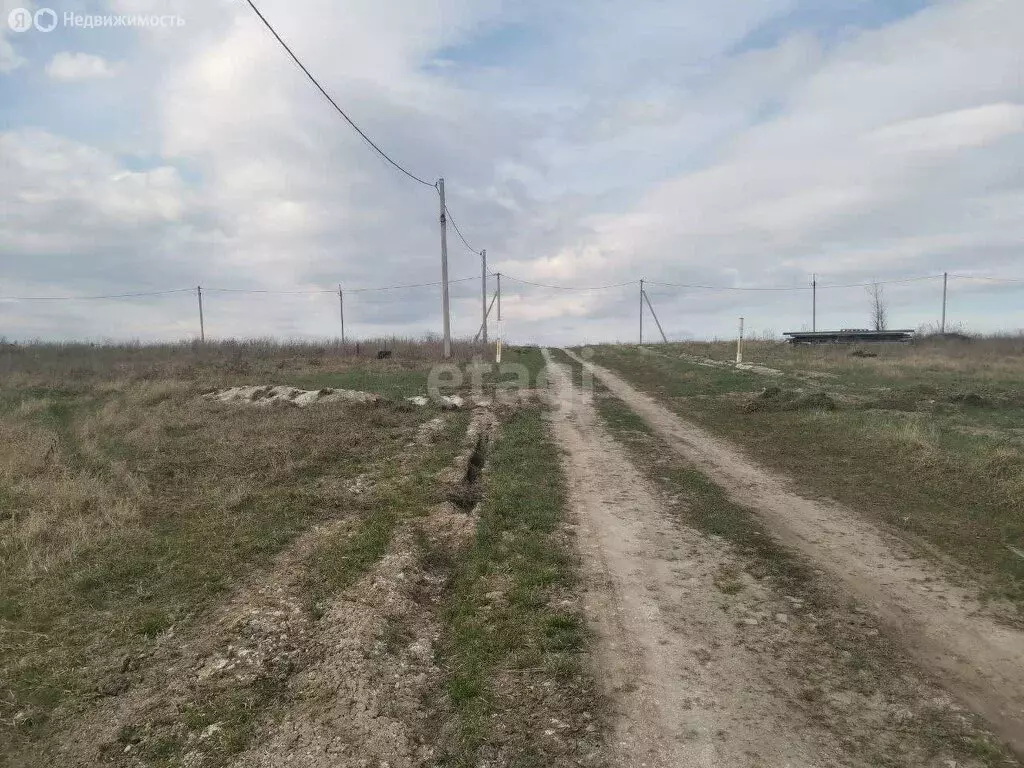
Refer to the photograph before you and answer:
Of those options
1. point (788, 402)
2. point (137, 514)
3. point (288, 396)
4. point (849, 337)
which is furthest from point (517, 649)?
point (849, 337)

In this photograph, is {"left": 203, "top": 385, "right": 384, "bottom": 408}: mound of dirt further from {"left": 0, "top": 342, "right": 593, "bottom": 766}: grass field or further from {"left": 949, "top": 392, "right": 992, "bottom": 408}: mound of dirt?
{"left": 949, "top": 392, "right": 992, "bottom": 408}: mound of dirt

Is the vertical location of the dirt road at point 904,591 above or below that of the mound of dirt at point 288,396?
below

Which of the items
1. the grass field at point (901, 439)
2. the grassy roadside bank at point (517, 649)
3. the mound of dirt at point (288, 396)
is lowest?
the grassy roadside bank at point (517, 649)

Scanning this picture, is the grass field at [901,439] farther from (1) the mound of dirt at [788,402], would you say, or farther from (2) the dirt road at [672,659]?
(2) the dirt road at [672,659]

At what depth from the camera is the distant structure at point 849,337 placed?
117ft

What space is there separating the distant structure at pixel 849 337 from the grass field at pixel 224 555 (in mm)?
29541

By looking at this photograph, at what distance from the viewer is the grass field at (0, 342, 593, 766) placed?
325 cm

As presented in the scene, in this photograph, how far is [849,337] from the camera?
36.0 metres

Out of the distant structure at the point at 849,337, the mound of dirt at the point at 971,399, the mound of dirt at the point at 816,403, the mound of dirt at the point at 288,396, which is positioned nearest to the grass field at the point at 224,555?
the mound of dirt at the point at 288,396

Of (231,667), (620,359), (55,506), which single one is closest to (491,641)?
(231,667)

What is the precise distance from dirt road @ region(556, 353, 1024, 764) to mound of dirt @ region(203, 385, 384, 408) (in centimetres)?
676

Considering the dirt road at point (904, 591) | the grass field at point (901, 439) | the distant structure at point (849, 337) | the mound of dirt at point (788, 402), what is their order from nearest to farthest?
the dirt road at point (904, 591) → the grass field at point (901, 439) → the mound of dirt at point (788, 402) → the distant structure at point (849, 337)

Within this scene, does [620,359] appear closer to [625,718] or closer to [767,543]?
[767,543]

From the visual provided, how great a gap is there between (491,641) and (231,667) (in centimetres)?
153
